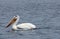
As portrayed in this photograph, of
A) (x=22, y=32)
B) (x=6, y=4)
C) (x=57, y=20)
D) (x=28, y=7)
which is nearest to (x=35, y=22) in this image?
(x=57, y=20)

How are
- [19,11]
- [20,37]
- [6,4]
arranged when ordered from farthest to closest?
1. [6,4]
2. [19,11]
3. [20,37]

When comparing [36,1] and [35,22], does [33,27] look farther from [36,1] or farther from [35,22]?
[36,1]

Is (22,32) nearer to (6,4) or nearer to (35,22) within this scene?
(35,22)

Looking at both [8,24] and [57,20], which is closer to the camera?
[8,24]

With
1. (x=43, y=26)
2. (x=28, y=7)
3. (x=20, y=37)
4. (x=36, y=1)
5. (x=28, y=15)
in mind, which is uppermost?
(x=36, y=1)

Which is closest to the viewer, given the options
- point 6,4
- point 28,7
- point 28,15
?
point 28,15

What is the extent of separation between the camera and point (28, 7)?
26750mm

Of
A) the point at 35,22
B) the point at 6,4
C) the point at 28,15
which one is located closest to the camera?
the point at 35,22

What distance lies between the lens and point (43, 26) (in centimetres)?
1769

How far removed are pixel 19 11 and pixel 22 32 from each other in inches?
335

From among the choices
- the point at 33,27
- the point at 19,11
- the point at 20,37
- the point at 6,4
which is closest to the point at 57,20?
the point at 33,27

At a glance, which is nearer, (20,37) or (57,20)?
(20,37)

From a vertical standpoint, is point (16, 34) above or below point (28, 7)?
below

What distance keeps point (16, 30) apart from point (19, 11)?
8088 millimetres
